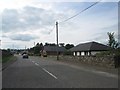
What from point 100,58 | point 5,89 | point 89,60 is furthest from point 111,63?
point 5,89

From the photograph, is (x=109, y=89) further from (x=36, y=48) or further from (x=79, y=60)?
(x=36, y=48)

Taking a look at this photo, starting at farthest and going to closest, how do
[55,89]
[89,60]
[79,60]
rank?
[79,60] < [89,60] < [55,89]

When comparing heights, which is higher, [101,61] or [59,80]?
[101,61]

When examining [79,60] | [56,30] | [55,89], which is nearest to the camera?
[55,89]

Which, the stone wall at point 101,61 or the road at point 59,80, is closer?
the road at point 59,80

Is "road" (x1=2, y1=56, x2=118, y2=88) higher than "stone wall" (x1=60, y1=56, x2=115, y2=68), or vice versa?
"stone wall" (x1=60, y1=56, x2=115, y2=68)

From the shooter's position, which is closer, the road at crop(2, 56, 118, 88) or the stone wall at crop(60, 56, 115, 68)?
the road at crop(2, 56, 118, 88)

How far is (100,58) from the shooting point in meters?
29.0

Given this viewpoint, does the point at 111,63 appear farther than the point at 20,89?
Yes

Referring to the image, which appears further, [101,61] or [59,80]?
[101,61]

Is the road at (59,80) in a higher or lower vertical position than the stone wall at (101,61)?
lower

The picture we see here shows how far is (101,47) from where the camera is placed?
241 ft

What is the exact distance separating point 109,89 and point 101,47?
207 ft

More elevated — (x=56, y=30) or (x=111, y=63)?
(x=56, y=30)
